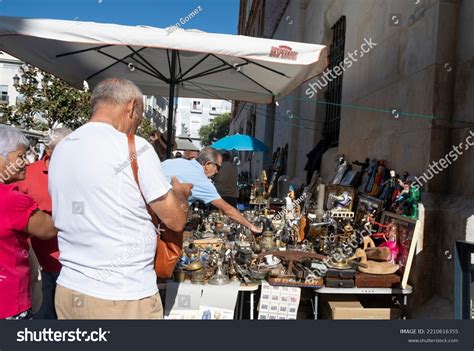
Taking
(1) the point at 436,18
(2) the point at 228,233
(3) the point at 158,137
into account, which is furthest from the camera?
(3) the point at 158,137

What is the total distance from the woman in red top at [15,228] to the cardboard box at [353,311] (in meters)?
2.26

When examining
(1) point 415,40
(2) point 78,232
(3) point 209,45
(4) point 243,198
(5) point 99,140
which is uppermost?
(1) point 415,40

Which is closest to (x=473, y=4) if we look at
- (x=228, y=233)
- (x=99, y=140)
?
(x=228, y=233)

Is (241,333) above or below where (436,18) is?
below

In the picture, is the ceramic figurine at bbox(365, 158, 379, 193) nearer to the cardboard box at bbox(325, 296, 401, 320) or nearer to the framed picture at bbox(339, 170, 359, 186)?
the framed picture at bbox(339, 170, 359, 186)

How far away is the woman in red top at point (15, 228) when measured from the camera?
188cm

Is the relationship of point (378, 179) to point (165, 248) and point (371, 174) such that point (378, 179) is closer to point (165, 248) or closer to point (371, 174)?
point (371, 174)

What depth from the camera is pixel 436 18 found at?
3740mm

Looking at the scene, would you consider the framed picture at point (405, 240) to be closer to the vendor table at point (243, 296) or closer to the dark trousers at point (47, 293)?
the vendor table at point (243, 296)

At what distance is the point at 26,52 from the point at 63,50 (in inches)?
17.5

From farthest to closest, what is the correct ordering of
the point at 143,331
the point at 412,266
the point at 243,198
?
the point at 243,198
the point at 412,266
the point at 143,331

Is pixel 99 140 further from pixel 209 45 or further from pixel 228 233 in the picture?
pixel 228 233

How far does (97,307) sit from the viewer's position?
1789 millimetres

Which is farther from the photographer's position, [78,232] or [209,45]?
[209,45]
